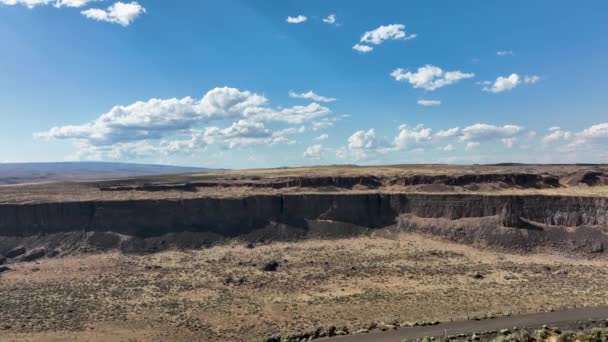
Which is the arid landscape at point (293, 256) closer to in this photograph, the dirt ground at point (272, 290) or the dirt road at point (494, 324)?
the dirt ground at point (272, 290)

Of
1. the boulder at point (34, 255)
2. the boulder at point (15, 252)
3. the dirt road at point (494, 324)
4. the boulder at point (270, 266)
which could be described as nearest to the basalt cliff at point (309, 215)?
the boulder at point (34, 255)

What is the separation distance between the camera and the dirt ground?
34250mm

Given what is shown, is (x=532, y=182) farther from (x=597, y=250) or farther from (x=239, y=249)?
(x=239, y=249)

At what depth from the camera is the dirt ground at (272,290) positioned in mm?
34250

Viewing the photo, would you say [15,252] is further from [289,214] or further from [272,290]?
[272,290]

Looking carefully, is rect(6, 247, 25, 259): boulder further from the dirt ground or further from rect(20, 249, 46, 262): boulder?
the dirt ground

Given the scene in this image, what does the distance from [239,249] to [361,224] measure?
21.0 meters

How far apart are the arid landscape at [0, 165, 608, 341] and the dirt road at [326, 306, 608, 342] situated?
151 centimetres

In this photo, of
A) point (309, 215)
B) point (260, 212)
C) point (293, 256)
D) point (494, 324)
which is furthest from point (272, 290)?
point (260, 212)

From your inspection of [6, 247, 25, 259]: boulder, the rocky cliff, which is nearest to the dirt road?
the rocky cliff

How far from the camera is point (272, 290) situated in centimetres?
4306

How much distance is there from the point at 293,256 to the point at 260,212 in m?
17.3

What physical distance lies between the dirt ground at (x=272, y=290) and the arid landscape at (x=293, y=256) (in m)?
0.20

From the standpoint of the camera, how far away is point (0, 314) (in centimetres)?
3728
